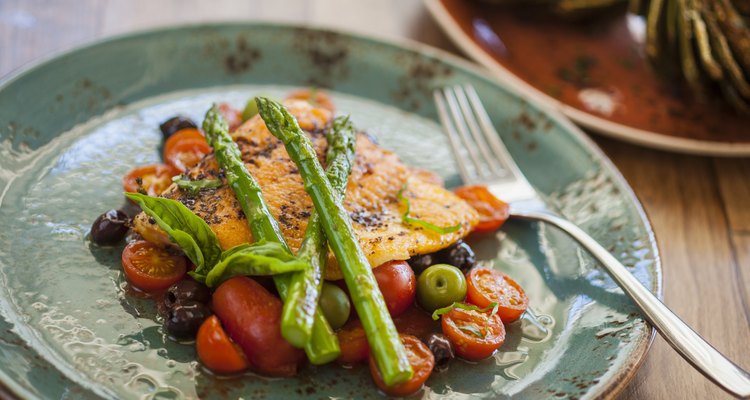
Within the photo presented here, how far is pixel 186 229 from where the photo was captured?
3680 mm

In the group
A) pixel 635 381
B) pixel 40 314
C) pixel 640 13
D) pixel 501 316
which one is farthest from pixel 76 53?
pixel 640 13

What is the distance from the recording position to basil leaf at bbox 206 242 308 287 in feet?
11.0

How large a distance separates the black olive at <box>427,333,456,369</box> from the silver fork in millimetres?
1038

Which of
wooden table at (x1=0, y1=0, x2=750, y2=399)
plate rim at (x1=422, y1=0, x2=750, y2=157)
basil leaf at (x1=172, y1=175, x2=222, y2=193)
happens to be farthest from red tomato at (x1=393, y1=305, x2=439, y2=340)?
plate rim at (x1=422, y1=0, x2=750, y2=157)

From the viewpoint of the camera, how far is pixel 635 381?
13.0 ft

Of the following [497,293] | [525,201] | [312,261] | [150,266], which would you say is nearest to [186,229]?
[150,266]

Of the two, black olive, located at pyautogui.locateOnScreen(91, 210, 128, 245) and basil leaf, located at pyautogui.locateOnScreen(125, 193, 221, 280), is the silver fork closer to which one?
basil leaf, located at pyautogui.locateOnScreen(125, 193, 221, 280)

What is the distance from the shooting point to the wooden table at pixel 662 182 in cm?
432

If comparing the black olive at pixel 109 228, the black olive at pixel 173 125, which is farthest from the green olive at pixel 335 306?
the black olive at pixel 173 125

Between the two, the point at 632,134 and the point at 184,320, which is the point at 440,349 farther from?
the point at 632,134

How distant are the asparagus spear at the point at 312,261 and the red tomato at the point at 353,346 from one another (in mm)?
245

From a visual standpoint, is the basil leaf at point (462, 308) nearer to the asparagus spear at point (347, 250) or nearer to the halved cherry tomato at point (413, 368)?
the halved cherry tomato at point (413, 368)

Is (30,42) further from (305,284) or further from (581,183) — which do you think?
(581,183)

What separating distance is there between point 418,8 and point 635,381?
169 inches
